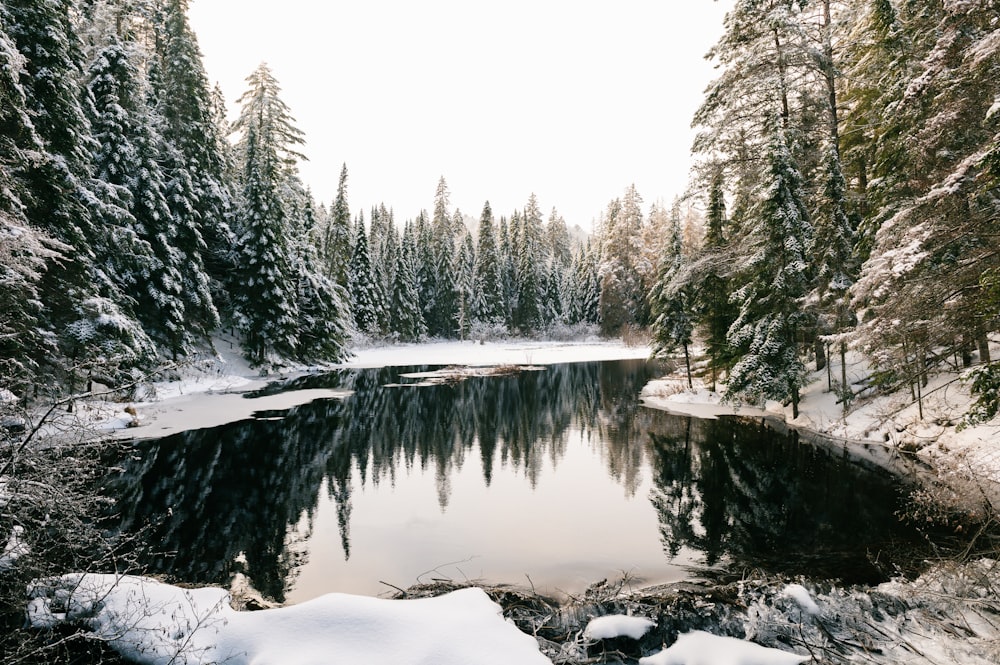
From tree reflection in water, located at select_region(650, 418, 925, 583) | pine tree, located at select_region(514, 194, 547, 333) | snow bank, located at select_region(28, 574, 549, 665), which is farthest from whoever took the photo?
pine tree, located at select_region(514, 194, 547, 333)

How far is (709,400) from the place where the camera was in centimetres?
2430

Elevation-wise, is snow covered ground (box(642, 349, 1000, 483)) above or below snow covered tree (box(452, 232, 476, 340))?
below

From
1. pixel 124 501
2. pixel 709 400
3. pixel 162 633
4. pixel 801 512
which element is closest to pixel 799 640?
pixel 801 512

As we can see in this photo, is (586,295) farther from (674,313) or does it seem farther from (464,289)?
(674,313)

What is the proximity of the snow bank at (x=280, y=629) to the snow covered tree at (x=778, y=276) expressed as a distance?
1521 centimetres

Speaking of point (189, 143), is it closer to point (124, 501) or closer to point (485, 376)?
point (485, 376)

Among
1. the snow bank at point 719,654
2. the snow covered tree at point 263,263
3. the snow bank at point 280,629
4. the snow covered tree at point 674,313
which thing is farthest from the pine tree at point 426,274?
the snow bank at point 719,654

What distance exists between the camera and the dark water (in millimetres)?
8414

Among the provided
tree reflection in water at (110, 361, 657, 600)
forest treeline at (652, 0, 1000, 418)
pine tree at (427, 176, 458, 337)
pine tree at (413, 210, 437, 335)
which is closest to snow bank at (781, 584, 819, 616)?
forest treeline at (652, 0, 1000, 418)

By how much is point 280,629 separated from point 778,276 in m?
17.5

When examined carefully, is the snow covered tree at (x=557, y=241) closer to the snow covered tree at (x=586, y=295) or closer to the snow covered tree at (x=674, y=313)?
the snow covered tree at (x=586, y=295)

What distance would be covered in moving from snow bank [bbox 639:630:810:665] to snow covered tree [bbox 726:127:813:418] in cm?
1340

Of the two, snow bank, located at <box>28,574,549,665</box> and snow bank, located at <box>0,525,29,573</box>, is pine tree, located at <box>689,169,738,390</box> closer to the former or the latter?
snow bank, located at <box>28,574,549,665</box>

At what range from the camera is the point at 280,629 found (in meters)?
5.36
